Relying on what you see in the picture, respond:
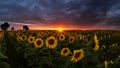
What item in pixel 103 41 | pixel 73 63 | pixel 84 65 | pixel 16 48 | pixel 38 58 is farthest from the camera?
pixel 103 41

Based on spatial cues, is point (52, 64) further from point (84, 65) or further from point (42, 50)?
point (84, 65)

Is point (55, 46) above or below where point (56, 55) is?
above

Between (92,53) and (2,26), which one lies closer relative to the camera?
(92,53)

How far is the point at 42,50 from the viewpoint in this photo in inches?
386

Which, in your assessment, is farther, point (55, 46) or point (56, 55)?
point (55, 46)

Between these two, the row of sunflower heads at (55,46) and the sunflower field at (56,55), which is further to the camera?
the row of sunflower heads at (55,46)

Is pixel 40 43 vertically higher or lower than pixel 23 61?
higher

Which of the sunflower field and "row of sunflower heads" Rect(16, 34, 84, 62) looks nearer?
the sunflower field

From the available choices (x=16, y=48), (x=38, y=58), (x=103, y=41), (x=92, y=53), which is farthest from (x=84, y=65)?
(x=103, y=41)

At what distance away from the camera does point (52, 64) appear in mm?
8703

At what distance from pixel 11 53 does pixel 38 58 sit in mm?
3207

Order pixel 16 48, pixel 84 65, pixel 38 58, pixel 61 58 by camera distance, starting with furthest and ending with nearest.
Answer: pixel 16 48 < pixel 38 58 < pixel 61 58 < pixel 84 65

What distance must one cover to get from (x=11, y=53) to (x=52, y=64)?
4257 millimetres

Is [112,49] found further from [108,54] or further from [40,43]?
[40,43]
